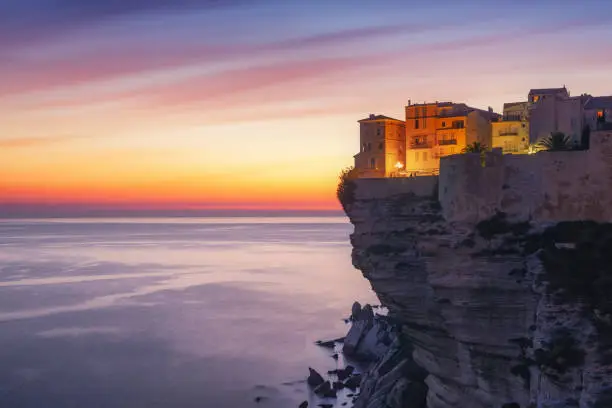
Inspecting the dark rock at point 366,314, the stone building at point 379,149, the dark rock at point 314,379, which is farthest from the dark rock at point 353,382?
the stone building at point 379,149

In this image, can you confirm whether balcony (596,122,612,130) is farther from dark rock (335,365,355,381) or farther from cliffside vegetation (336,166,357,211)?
dark rock (335,365,355,381)

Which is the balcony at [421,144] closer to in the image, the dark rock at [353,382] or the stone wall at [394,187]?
the stone wall at [394,187]

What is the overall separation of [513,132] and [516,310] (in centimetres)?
1736

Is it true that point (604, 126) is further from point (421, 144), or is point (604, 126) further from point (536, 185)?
point (421, 144)

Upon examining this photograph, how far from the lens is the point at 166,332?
6731cm

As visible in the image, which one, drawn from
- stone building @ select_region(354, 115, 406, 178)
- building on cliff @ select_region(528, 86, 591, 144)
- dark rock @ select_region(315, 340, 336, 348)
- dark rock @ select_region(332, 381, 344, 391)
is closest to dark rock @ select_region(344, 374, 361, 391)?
dark rock @ select_region(332, 381, 344, 391)

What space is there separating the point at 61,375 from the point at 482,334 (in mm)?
37215

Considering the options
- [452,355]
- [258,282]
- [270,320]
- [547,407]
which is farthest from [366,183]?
[258,282]

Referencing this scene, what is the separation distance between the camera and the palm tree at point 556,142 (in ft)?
98.0

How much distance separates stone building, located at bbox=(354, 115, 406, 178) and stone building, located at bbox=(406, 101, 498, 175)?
1.10 m

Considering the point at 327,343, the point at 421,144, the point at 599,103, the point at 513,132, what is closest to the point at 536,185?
the point at 599,103

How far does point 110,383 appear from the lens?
156 ft

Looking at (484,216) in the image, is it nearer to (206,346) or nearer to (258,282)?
(206,346)

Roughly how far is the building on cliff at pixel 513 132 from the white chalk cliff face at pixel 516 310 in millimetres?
11049
